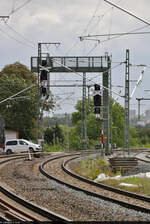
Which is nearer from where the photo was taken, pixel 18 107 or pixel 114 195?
pixel 114 195

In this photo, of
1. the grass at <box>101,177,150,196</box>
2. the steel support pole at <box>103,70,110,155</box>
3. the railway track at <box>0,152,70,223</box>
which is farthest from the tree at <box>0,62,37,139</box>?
the railway track at <box>0,152,70,223</box>

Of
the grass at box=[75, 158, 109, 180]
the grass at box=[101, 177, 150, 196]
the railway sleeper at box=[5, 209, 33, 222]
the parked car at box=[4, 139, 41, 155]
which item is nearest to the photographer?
the railway sleeper at box=[5, 209, 33, 222]

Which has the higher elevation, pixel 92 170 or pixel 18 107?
pixel 18 107

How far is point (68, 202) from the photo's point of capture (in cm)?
1325

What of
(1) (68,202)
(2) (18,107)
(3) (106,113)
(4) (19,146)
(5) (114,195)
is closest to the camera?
(1) (68,202)

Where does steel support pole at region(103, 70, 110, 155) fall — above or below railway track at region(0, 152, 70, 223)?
above

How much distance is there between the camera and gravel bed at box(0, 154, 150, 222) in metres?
11.1

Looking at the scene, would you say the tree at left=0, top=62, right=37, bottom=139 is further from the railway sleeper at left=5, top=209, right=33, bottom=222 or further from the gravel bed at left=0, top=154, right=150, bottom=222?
the railway sleeper at left=5, top=209, right=33, bottom=222

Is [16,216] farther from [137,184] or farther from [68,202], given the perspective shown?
[137,184]

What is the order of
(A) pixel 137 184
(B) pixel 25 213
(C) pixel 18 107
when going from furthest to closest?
(C) pixel 18 107, (A) pixel 137 184, (B) pixel 25 213

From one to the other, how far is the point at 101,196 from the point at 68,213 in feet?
9.73

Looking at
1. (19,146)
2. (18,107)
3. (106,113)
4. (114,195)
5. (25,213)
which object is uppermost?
(18,107)

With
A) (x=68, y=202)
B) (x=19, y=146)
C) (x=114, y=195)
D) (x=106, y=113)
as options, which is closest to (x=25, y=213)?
(x=68, y=202)

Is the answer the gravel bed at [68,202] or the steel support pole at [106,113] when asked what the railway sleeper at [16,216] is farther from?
the steel support pole at [106,113]
